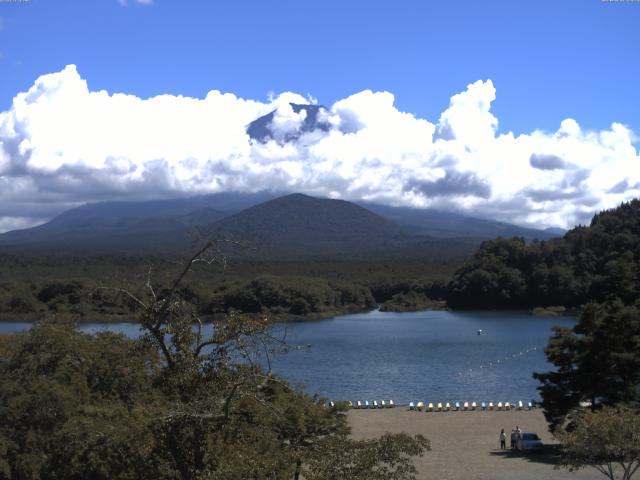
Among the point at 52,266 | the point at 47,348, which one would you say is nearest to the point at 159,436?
the point at 47,348

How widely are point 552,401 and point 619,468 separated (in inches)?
127

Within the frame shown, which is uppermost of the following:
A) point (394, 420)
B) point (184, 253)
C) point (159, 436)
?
point (184, 253)

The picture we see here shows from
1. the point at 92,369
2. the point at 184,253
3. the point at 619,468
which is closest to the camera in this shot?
the point at 184,253

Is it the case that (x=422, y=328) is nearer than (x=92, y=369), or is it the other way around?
(x=92, y=369)

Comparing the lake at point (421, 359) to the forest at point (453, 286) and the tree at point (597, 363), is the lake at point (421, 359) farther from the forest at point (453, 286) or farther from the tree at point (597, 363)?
the forest at point (453, 286)

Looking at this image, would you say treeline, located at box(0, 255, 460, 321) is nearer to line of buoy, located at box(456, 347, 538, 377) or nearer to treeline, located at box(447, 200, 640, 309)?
treeline, located at box(447, 200, 640, 309)

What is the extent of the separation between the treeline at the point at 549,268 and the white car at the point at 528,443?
59.0m

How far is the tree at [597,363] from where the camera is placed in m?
19.9

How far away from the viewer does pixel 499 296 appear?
279 ft

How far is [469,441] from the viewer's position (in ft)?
77.5

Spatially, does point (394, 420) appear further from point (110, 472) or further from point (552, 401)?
point (110, 472)

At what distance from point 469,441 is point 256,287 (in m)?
59.0

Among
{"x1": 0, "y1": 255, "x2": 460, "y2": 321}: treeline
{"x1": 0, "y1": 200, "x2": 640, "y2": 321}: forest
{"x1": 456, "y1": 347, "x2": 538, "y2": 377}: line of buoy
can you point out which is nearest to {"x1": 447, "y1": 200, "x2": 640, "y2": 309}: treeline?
{"x1": 0, "y1": 200, "x2": 640, "y2": 321}: forest

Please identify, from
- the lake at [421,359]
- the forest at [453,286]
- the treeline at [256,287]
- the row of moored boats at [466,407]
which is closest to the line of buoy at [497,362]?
the lake at [421,359]
